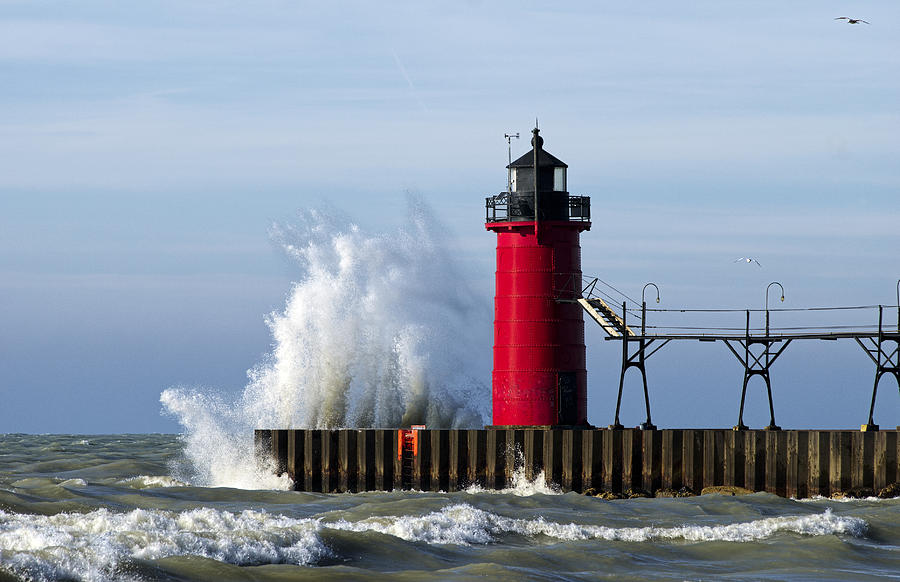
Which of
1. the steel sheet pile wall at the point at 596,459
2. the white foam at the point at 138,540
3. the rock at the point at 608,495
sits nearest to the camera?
the white foam at the point at 138,540

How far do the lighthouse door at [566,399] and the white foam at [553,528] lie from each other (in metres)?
7.58

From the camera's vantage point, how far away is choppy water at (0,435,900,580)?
16547 mm

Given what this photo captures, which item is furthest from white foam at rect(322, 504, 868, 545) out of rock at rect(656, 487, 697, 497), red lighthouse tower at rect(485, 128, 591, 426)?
red lighthouse tower at rect(485, 128, 591, 426)

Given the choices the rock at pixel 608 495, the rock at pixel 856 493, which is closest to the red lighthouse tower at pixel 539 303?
the rock at pixel 608 495

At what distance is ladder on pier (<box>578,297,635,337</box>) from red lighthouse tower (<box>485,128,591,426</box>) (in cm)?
36

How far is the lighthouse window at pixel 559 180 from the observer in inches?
1171

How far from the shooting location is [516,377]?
95.3 ft

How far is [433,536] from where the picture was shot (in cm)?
1980

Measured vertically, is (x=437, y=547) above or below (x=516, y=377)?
below

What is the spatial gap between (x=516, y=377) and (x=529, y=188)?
4.24 m

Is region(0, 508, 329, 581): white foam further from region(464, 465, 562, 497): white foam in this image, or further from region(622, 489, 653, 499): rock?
region(622, 489, 653, 499): rock

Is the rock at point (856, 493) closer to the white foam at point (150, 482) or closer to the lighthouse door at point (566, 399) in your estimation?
the lighthouse door at point (566, 399)

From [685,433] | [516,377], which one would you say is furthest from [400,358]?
[685,433]

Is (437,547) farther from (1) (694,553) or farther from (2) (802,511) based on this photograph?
(2) (802,511)
